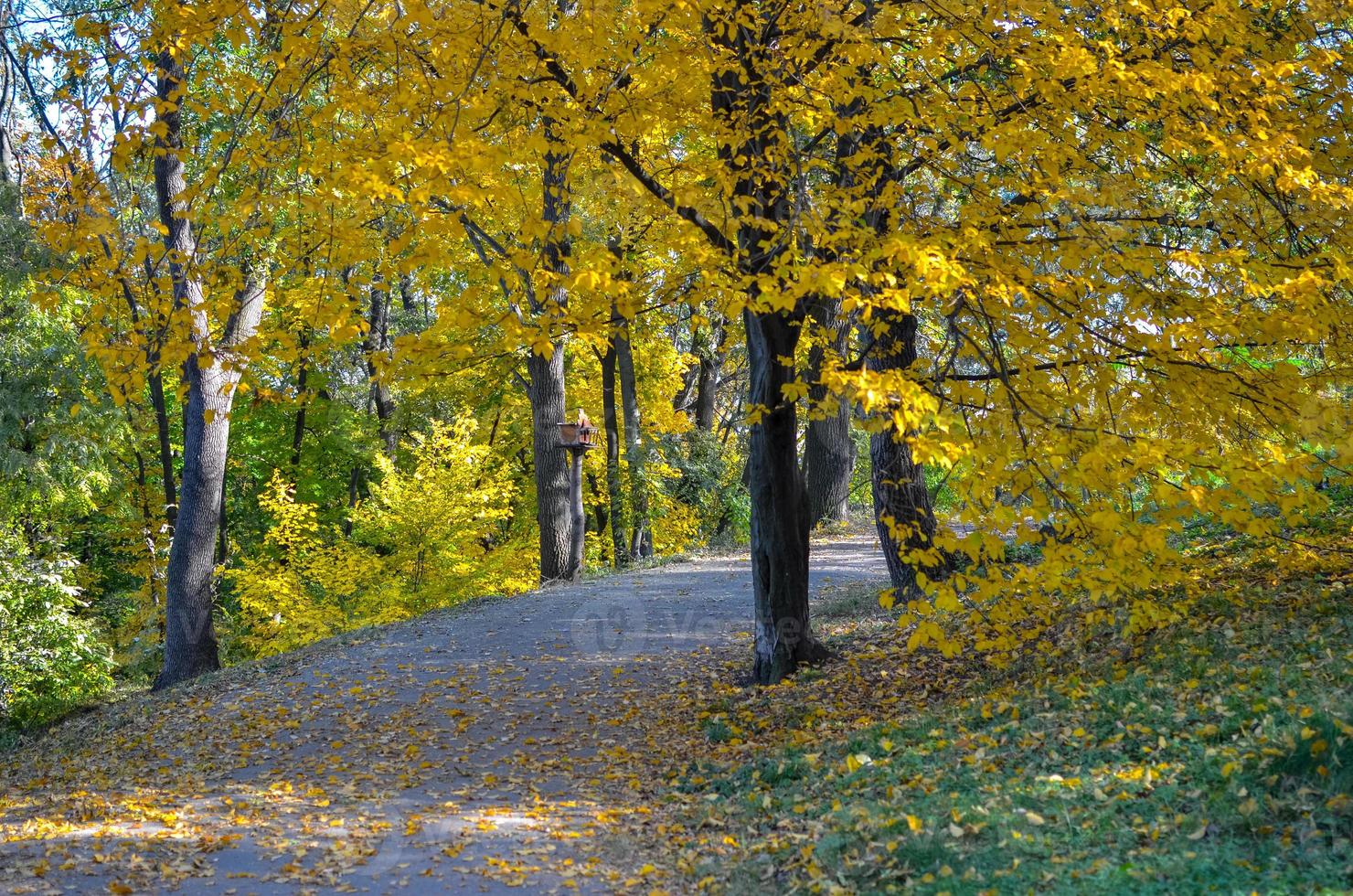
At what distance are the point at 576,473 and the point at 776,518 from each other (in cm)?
773

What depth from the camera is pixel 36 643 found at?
13281 millimetres

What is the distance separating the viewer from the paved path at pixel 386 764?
5.27 m

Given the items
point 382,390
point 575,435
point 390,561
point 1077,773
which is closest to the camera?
point 1077,773

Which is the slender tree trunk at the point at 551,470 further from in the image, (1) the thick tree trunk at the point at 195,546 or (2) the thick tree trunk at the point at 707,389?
(2) the thick tree trunk at the point at 707,389

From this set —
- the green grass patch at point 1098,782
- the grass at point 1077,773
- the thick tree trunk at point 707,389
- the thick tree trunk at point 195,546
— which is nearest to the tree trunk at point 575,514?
the thick tree trunk at point 195,546

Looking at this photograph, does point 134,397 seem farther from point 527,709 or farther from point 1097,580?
point 1097,580

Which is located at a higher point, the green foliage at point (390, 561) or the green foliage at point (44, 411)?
the green foliage at point (44, 411)

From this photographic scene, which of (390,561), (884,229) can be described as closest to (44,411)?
(390,561)

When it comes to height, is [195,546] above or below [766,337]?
below

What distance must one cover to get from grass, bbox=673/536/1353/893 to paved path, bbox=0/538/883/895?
36.1 inches

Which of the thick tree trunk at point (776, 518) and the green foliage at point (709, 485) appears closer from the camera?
the thick tree trunk at point (776, 518)

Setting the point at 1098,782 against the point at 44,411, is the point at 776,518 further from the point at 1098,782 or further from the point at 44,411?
the point at 44,411

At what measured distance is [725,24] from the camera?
728cm

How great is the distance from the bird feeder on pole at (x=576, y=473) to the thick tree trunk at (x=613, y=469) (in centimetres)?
330
